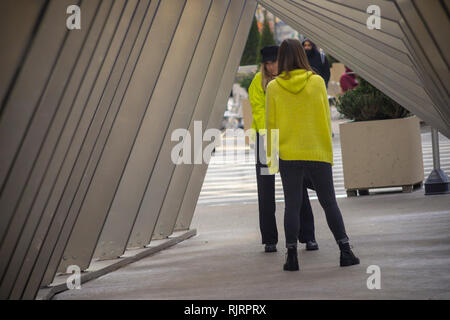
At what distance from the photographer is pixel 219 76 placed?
32.2ft

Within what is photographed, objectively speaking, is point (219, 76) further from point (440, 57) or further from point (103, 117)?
point (440, 57)

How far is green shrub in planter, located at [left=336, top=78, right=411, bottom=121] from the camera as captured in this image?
12602mm

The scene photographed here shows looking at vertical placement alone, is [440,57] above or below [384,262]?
above

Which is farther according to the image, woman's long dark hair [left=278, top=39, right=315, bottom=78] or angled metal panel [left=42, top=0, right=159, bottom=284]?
woman's long dark hair [left=278, top=39, right=315, bottom=78]

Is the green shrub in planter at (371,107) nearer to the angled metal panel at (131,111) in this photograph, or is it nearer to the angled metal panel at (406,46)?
the angled metal panel at (406,46)

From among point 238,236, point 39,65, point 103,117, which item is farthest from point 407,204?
point 39,65

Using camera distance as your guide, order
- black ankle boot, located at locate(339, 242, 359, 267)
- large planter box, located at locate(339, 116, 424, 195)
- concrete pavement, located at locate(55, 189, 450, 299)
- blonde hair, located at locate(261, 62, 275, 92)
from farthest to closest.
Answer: large planter box, located at locate(339, 116, 424, 195) → blonde hair, located at locate(261, 62, 275, 92) → black ankle boot, located at locate(339, 242, 359, 267) → concrete pavement, located at locate(55, 189, 450, 299)

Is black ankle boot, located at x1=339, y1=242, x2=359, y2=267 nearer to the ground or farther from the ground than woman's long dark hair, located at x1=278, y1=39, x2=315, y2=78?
nearer to the ground

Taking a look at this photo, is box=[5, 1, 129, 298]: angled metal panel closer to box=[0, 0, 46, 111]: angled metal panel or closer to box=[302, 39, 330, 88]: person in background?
box=[0, 0, 46, 111]: angled metal panel

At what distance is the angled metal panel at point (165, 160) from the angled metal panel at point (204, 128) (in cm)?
55

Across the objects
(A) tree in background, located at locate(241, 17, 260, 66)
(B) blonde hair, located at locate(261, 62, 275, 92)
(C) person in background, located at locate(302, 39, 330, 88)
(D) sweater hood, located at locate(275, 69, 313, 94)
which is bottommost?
(D) sweater hood, located at locate(275, 69, 313, 94)

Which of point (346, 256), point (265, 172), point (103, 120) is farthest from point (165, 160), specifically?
point (346, 256)

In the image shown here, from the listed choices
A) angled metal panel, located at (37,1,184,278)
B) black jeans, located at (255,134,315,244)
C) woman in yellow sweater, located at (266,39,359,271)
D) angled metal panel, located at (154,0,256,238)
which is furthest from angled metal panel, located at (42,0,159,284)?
angled metal panel, located at (154,0,256,238)

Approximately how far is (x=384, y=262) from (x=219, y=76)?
4.05 m
